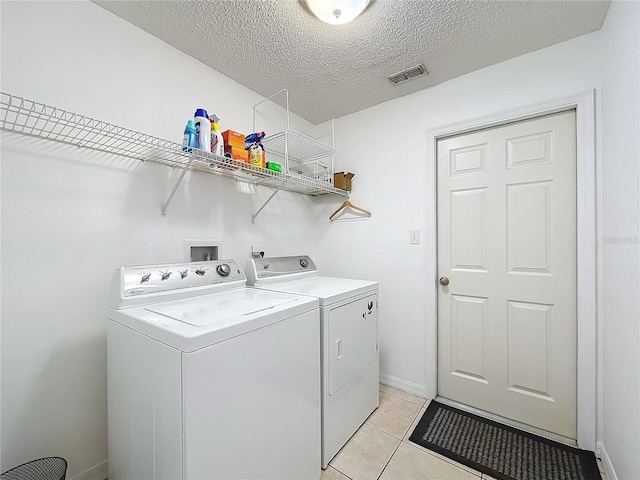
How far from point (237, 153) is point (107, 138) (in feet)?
2.06

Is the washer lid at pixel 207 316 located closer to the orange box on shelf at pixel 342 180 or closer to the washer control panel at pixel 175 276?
the washer control panel at pixel 175 276

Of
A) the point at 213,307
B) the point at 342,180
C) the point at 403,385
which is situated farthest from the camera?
the point at 342,180

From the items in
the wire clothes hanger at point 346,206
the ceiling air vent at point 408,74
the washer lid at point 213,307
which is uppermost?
the ceiling air vent at point 408,74

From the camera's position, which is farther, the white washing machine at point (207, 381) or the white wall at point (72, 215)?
the white wall at point (72, 215)

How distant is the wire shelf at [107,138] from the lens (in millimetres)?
1112

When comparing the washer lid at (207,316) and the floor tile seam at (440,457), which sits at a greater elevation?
the washer lid at (207,316)

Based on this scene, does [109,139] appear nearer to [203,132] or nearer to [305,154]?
[203,132]

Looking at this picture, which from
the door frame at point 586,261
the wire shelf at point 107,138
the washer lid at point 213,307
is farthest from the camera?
the door frame at point 586,261

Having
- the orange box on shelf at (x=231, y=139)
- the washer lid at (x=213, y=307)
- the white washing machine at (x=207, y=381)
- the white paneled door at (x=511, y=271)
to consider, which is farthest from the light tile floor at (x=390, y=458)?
the orange box on shelf at (x=231, y=139)

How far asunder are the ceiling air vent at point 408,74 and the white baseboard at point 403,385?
2.33 metres

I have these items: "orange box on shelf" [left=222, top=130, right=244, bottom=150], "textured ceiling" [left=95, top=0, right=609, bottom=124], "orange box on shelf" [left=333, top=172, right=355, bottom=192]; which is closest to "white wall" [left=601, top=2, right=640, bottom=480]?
"textured ceiling" [left=95, top=0, right=609, bottom=124]

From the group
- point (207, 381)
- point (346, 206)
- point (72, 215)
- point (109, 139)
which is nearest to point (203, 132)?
point (109, 139)

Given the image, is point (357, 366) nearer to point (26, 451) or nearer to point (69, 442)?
point (69, 442)

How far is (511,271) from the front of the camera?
5.88 feet
